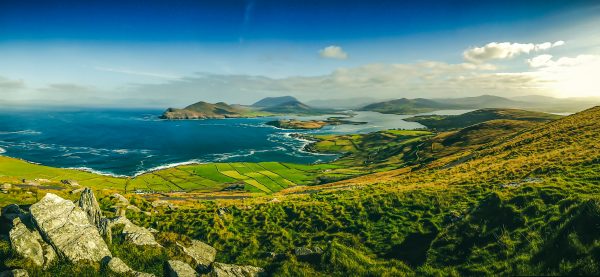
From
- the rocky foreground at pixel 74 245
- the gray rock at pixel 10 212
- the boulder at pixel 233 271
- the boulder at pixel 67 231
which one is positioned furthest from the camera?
the gray rock at pixel 10 212

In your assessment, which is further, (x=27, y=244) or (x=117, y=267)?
(x=27, y=244)

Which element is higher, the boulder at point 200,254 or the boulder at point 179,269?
the boulder at point 179,269

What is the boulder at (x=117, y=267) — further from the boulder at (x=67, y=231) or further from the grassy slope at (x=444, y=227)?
the grassy slope at (x=444, y=227)

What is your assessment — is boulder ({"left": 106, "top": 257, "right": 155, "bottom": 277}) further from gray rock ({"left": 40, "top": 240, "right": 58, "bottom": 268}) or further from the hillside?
gray rock ({"left": 40, "top": 240, "right": 58, "bottom": 268})

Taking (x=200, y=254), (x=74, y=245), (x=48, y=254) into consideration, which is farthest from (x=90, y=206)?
(x=200, y=254)

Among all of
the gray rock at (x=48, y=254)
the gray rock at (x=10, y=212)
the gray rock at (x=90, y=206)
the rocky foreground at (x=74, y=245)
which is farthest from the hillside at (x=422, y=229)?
the gray rock at (x=10, y=212)

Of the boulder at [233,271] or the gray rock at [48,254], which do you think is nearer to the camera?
the boulder at [233,271]

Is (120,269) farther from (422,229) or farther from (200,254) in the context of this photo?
(422,229)
